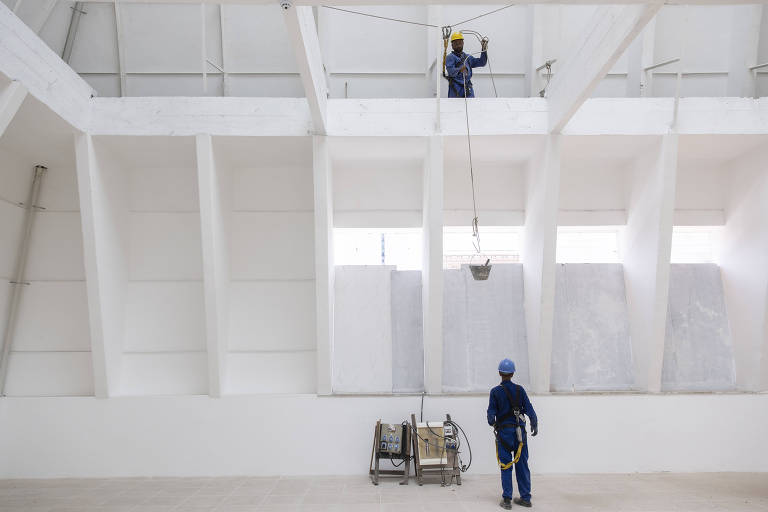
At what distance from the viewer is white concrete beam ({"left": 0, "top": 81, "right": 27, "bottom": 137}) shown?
512 centimetres

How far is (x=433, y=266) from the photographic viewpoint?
23.1 ft

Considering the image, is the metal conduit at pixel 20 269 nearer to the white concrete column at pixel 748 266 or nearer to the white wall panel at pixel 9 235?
the white wall panel at pixel 9 235

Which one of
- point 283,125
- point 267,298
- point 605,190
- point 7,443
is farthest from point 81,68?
point 605,190

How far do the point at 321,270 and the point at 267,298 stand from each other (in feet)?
3.95

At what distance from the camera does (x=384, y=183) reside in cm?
814

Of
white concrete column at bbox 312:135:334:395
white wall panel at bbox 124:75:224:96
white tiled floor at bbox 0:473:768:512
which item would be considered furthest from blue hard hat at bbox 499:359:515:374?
white wall panel at bbox 124:75:224:96

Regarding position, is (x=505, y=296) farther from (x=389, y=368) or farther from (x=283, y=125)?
(x=283, y=125)

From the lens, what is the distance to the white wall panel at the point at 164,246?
775 cm

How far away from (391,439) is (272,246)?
10.4ft

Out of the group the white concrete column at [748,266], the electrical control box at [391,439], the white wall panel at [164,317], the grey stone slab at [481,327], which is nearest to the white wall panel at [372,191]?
the grey stone slab at [481,327]

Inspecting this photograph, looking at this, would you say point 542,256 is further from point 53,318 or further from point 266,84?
point 53,318

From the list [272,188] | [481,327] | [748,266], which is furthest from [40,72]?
[748,266]

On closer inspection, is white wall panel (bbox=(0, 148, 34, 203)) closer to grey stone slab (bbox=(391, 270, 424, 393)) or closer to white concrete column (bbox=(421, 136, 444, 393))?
grey stone slab (bbox=(391, 270, 424, 393))

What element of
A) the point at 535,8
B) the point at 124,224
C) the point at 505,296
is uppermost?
the point at 535,8
